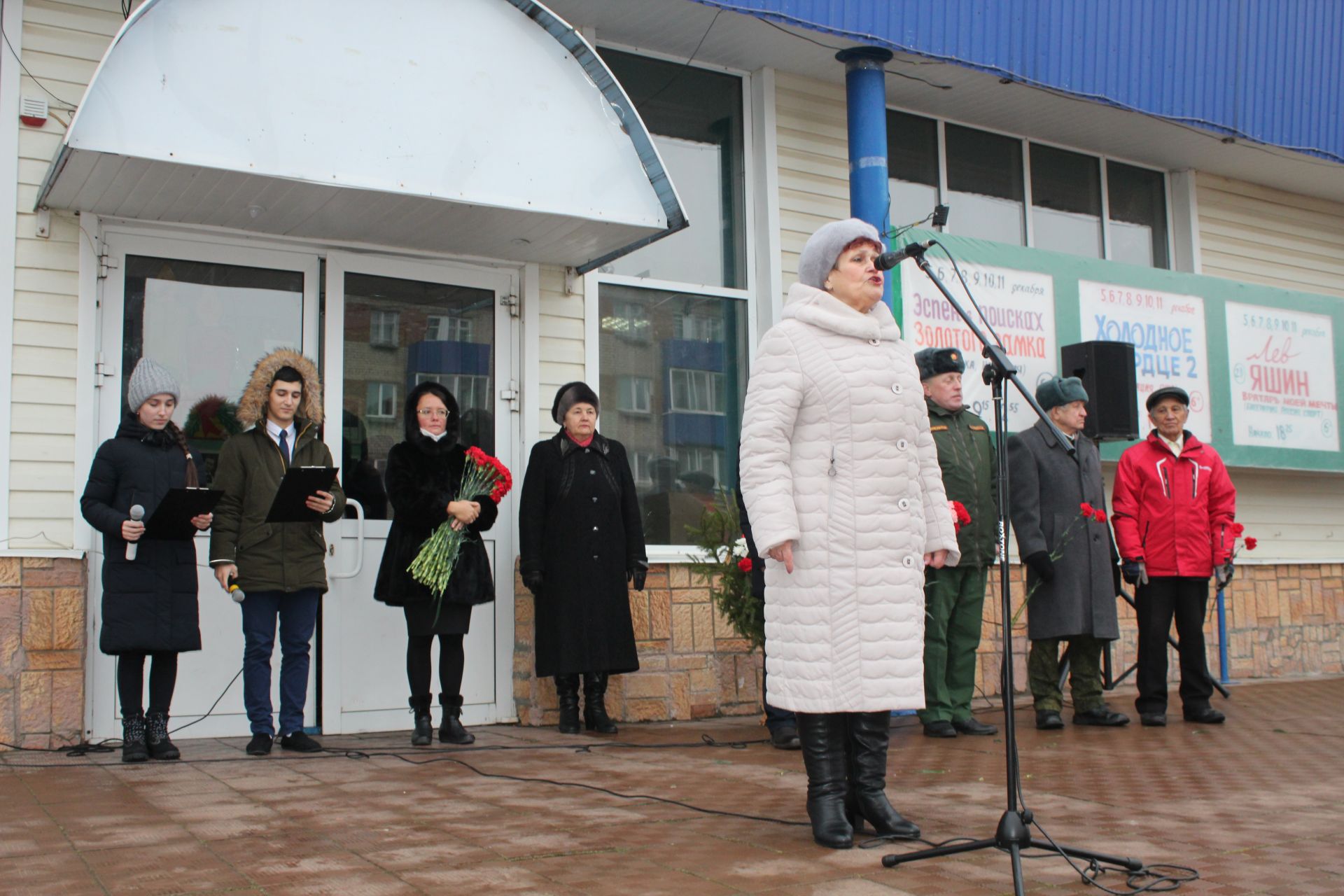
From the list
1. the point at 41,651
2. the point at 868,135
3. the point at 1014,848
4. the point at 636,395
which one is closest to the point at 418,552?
the point at 41,651

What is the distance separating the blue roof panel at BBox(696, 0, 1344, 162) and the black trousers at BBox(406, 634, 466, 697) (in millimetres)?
3735

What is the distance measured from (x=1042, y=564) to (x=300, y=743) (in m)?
3.81

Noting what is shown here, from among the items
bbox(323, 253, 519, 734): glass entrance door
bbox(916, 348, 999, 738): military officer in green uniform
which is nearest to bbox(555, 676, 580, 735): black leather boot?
bbox(323, 253, 519, 734): glass entrance door

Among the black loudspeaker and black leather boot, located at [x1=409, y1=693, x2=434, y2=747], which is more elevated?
the black loudspeaker

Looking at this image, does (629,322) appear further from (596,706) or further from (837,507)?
(837,507)

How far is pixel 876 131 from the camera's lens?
8.12m

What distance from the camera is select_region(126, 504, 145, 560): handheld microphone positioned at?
543 centimetres

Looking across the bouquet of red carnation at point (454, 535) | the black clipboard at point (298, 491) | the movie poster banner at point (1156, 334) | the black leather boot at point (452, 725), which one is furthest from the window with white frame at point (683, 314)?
the movie poster banner at point (1156, 334)

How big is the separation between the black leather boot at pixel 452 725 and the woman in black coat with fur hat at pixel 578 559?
55 centimetres

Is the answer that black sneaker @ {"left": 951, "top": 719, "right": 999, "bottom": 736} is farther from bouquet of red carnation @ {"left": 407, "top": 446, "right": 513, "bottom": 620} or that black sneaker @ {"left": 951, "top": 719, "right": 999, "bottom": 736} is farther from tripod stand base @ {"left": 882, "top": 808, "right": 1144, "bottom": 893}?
tripod stand base @ {"left": 882, "top": 808, "right": 1144, "bottom": 893}

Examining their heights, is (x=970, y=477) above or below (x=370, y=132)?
below

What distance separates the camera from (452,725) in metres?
6.29

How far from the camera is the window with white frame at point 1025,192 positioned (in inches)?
372

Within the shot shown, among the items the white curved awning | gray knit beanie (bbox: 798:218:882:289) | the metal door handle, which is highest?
the white curved awning
